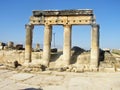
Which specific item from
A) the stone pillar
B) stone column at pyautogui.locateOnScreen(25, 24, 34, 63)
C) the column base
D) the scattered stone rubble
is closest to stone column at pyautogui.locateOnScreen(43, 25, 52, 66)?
the scattered stone rubble

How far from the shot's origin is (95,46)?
22.4 m

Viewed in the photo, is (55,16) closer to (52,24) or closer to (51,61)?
(52,24)

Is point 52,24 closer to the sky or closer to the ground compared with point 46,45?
closer to the sky

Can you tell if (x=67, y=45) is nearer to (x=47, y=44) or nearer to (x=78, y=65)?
(x=47, y=44)

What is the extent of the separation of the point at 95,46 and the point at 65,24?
3779 mm

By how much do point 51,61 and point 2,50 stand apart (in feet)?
24.9

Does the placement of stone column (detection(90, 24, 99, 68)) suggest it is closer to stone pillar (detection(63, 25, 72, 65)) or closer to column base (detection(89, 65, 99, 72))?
column base (detection(89, 65, 99, 72))

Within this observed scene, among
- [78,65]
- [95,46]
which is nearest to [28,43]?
[78,65]

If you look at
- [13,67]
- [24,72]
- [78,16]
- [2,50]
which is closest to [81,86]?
[24,72]

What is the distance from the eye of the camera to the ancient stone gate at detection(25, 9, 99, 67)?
22469mm

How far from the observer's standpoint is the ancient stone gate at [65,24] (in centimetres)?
2247

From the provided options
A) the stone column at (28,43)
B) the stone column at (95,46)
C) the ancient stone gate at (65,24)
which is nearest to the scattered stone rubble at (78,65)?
the stone column at (95,46)

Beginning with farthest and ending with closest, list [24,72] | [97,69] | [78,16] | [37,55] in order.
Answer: [37,55] → [78,16] → [97,69] → [24,72]

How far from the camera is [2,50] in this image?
93.9ft
